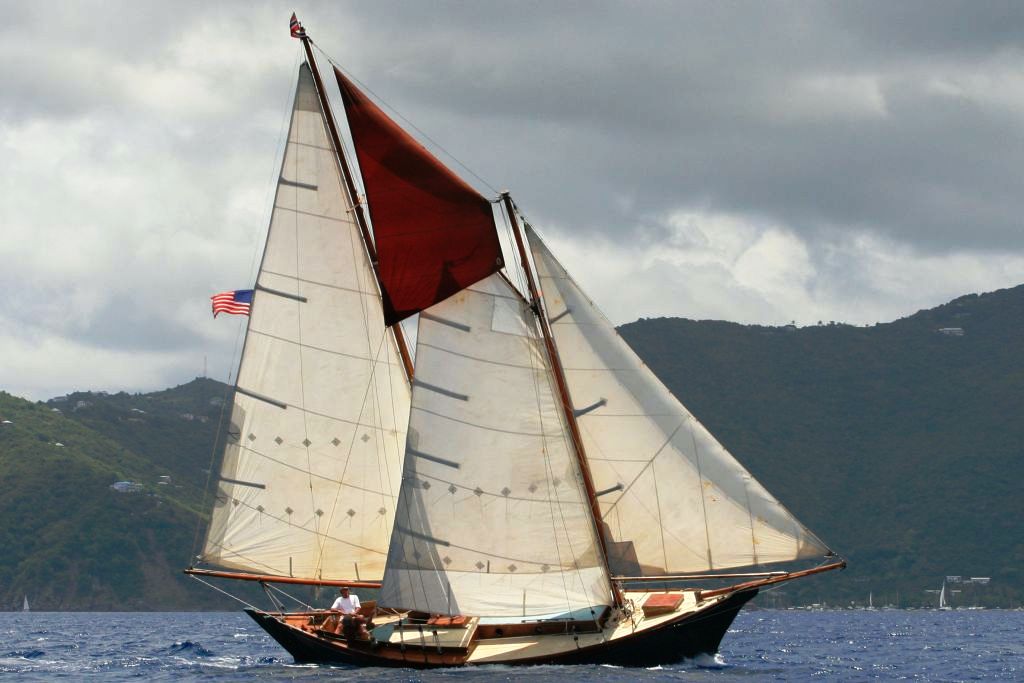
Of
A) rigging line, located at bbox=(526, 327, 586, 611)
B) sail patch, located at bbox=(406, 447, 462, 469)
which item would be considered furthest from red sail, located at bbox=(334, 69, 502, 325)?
rigging line, located at bbox=(526, 327, 586, 611)

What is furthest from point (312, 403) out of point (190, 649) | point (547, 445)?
point (190, 649)

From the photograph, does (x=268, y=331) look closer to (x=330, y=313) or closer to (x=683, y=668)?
(x=330, y=313)

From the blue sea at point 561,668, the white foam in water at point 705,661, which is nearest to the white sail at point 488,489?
the blue sea at point 561,668

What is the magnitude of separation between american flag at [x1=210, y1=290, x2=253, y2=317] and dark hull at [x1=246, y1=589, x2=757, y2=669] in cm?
1210

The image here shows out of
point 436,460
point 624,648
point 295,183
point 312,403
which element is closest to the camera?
point 436,460

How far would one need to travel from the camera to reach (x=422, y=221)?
55375 millimetres

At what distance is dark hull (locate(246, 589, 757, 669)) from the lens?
5447cm

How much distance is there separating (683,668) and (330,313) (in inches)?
675

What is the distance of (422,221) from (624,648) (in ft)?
51.4

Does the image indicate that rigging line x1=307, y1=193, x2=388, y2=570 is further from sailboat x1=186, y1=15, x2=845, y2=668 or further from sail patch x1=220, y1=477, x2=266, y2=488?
sail patch x1=220, y1=477, x2=266, y2=488

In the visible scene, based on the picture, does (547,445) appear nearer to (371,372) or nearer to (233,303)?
(371,372)

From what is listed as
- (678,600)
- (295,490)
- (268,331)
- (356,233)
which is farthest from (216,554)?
(678,600)

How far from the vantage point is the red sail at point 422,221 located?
55250mm

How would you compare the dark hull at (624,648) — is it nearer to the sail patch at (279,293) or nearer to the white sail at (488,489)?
the white sail at (488,489)
